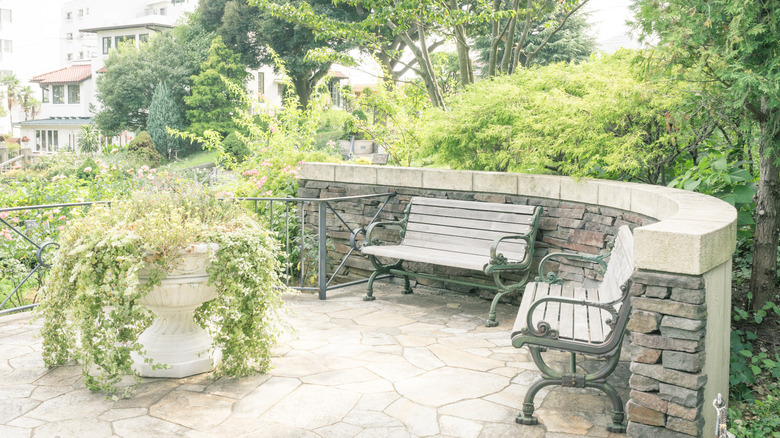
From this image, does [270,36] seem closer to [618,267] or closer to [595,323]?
[618,267]

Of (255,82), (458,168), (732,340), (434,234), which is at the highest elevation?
(255,82)

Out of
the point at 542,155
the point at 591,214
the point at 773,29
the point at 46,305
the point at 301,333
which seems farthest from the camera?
the point at 542,155

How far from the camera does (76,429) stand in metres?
3.21

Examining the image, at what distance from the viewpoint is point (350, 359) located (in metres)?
4.29

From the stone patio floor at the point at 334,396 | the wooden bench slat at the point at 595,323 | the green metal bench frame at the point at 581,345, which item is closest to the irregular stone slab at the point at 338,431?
the stone patio floor at the point at 334,396

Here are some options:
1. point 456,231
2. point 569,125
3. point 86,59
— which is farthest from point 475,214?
point 86,59

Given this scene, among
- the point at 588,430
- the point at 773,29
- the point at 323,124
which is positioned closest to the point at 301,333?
the point at 588,430

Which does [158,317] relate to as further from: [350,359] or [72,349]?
[350,359]

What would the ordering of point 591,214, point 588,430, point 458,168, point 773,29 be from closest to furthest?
point 588,430, point 773,29, point 591,214, point 458,168

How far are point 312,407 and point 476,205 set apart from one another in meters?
2.93

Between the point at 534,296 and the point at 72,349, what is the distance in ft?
9.60

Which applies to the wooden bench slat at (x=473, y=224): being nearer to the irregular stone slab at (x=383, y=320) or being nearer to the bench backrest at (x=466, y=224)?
the bench backrest at (x=466, y=224)

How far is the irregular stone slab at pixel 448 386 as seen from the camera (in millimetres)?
3646

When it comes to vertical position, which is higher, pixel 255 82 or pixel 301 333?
pixel 255 82
